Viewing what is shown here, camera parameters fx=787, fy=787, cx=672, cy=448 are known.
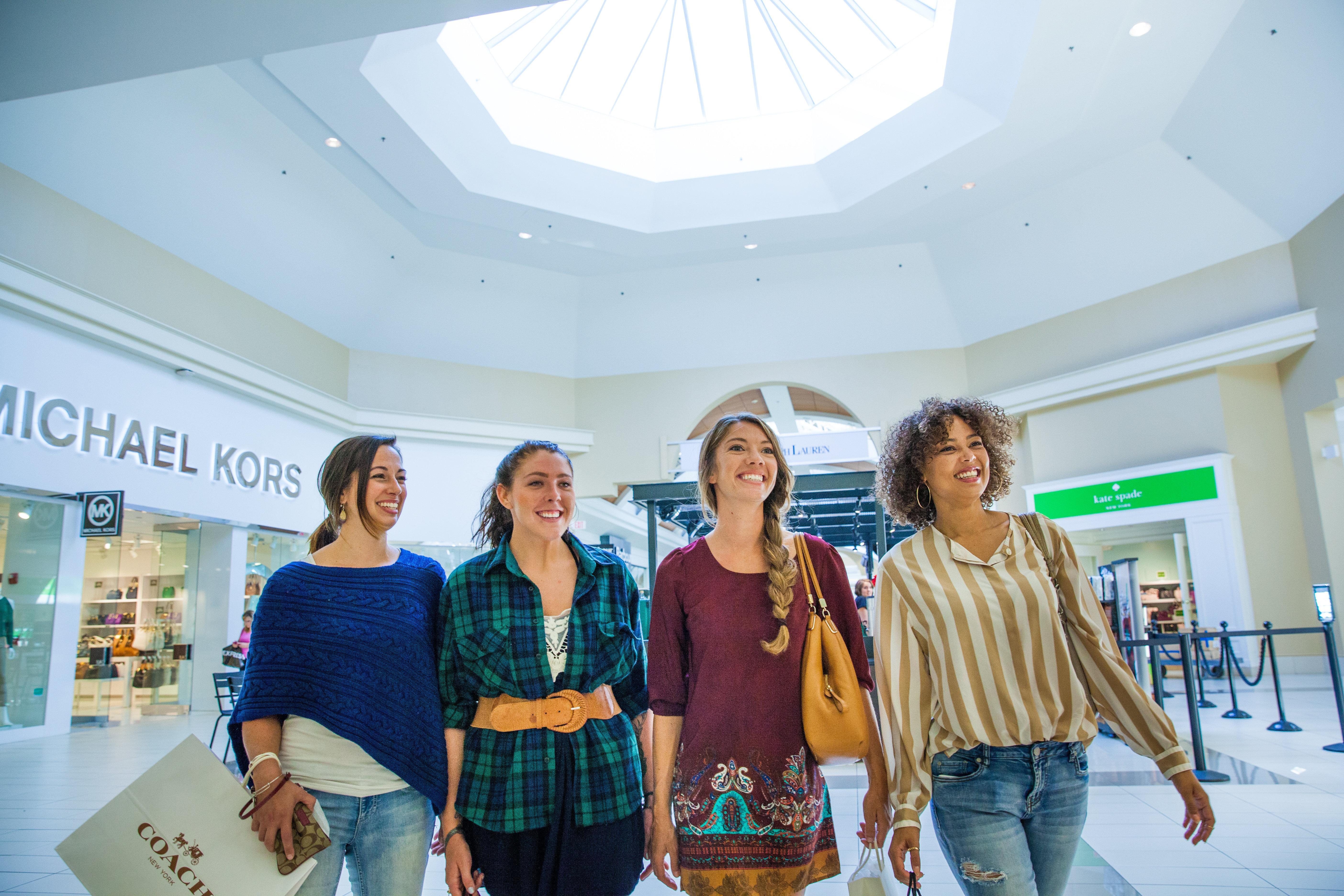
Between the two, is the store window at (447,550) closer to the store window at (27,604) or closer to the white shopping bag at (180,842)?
the store window at (27,604)

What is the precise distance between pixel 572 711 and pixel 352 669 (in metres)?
0.54

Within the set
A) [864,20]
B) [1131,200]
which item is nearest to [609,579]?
[864,20]

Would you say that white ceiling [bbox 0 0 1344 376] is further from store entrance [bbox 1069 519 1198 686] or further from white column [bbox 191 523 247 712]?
store entrance [bbox 1069 519 1198 686]

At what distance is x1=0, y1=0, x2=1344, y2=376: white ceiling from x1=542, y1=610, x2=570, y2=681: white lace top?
25.4ft

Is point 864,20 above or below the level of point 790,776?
above

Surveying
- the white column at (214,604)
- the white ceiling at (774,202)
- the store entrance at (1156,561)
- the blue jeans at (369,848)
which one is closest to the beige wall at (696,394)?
the white ceiling at (774,202)

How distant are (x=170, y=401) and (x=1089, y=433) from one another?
12796 millimetres

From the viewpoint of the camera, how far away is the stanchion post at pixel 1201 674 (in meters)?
8.59

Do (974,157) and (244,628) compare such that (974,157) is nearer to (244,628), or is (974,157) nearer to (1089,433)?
(1089,433)

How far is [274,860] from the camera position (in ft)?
5.65

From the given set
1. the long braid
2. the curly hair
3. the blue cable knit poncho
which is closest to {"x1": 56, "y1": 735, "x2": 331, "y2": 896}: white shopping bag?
the blue cable knit poncho

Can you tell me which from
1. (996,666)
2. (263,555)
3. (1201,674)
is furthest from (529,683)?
(263,555)

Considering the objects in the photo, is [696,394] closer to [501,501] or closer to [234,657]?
[234,657]

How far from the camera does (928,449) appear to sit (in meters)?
2.01
